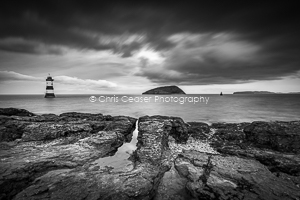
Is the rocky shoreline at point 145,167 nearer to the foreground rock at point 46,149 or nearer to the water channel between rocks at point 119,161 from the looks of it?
the foreground rock at point 46,149

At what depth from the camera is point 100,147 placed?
8414mm

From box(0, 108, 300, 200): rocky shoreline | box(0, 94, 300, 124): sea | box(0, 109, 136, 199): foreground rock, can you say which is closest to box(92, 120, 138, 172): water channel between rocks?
box(0, 108, 300, 200): rocky shoreline

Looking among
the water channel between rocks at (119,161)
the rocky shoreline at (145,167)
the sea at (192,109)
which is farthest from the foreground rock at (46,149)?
the sea at (192,109)

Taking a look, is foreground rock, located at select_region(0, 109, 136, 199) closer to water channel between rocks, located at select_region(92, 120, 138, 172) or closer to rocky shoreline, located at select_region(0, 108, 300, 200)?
rocky shoreline, located at select_region(0, 108, 300, 200)

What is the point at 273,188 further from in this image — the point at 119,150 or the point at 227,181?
the point at 119,150

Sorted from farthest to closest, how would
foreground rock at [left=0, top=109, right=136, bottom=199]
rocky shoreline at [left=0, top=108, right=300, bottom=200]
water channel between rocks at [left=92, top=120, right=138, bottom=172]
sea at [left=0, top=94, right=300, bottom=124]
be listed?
1. sea at [left=0, top=94, right=300, bottom=124]
2. water channel between rocks at [left=92, top=120, right=138, bottom=172]
3. foreground rock at [left=0, top=109, right=136, bottom=199]
4. rocky shoreline at [left=0, top=108, right=300, bottom=200]

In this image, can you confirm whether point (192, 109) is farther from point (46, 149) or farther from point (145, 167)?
point (46, 149)

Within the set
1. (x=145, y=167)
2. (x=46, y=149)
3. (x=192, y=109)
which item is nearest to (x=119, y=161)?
(x=145, y=167)

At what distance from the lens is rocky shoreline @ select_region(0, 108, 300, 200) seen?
184 inches

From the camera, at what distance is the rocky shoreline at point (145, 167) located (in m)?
4.68

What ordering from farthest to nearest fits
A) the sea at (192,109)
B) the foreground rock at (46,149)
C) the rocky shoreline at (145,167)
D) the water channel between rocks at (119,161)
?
the sea at (192,109) < the water channel between rocks at (119,161) < the foreground rock at (46,149) < the rocky shoreline at (145,167)

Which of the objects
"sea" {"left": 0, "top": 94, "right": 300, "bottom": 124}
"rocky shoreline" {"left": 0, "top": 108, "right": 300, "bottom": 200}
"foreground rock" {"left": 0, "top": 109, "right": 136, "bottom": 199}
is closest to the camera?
"rocky shoreline" {"left": 0, "top": 108, "right": 300, "bottom": 200}

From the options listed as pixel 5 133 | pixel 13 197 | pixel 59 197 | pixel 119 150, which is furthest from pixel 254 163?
pixel 5 133

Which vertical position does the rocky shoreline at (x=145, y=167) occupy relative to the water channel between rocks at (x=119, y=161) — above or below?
above
